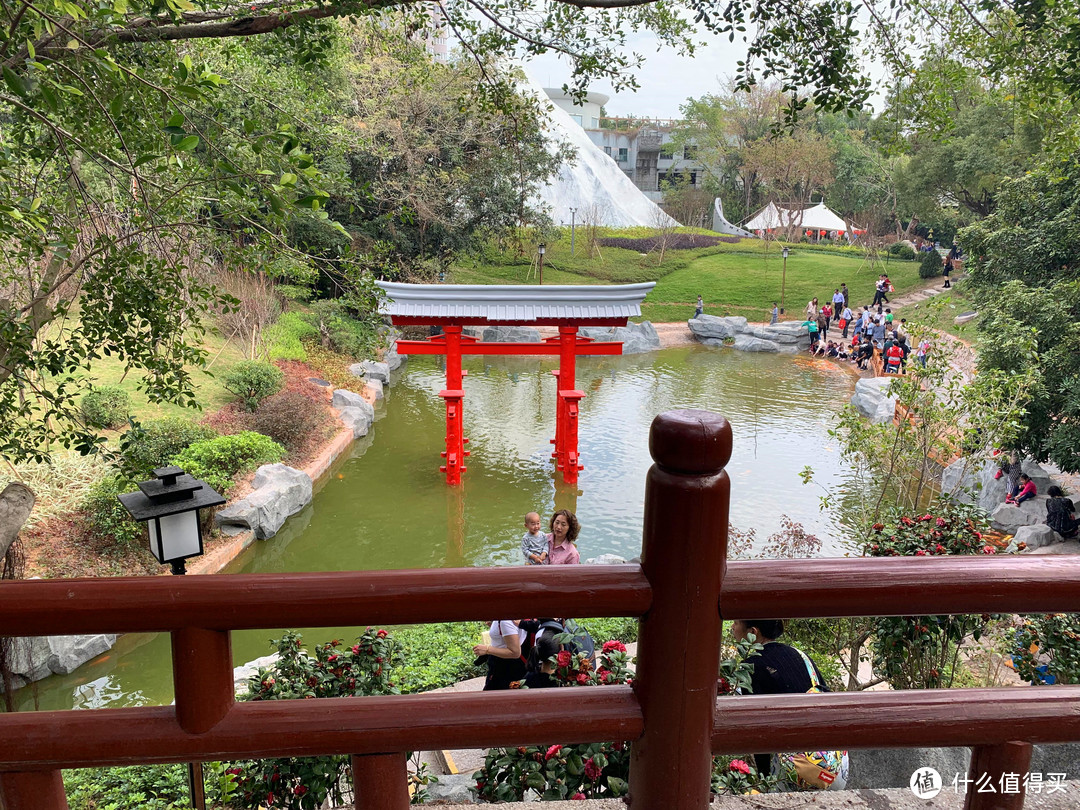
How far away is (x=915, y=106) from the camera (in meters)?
3.40

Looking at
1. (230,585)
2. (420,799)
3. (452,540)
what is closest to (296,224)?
(452,540)

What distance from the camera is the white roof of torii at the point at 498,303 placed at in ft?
30.5

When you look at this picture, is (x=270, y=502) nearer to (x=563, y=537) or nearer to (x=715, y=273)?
(x=563, y=537)

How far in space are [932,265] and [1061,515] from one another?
1967 centimetres

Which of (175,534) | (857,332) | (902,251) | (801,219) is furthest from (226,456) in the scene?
(801,219)

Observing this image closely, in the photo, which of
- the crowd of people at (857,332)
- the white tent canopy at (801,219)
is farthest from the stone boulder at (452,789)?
the white tent canopy at (801,219)

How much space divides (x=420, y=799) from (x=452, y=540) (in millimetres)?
5472

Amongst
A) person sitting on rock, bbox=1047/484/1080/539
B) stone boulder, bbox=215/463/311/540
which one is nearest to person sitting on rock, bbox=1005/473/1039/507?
person sitting on rock, bbox=1047/484/1080/539

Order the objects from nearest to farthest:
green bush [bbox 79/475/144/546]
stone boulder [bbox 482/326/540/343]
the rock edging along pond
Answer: the rock edging along pond, green bush [bbox 79/475/144/546], stone boulder [bbox 482/326/540/343]

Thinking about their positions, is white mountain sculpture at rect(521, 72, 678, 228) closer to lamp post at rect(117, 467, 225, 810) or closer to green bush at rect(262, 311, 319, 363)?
green bush at rect(262, 311, 319, 363)

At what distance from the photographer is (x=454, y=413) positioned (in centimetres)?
952

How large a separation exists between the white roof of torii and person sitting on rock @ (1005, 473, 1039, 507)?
4.75 m

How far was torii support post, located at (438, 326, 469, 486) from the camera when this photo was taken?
951 centimetres

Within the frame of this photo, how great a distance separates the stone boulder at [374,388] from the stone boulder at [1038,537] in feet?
32.2
